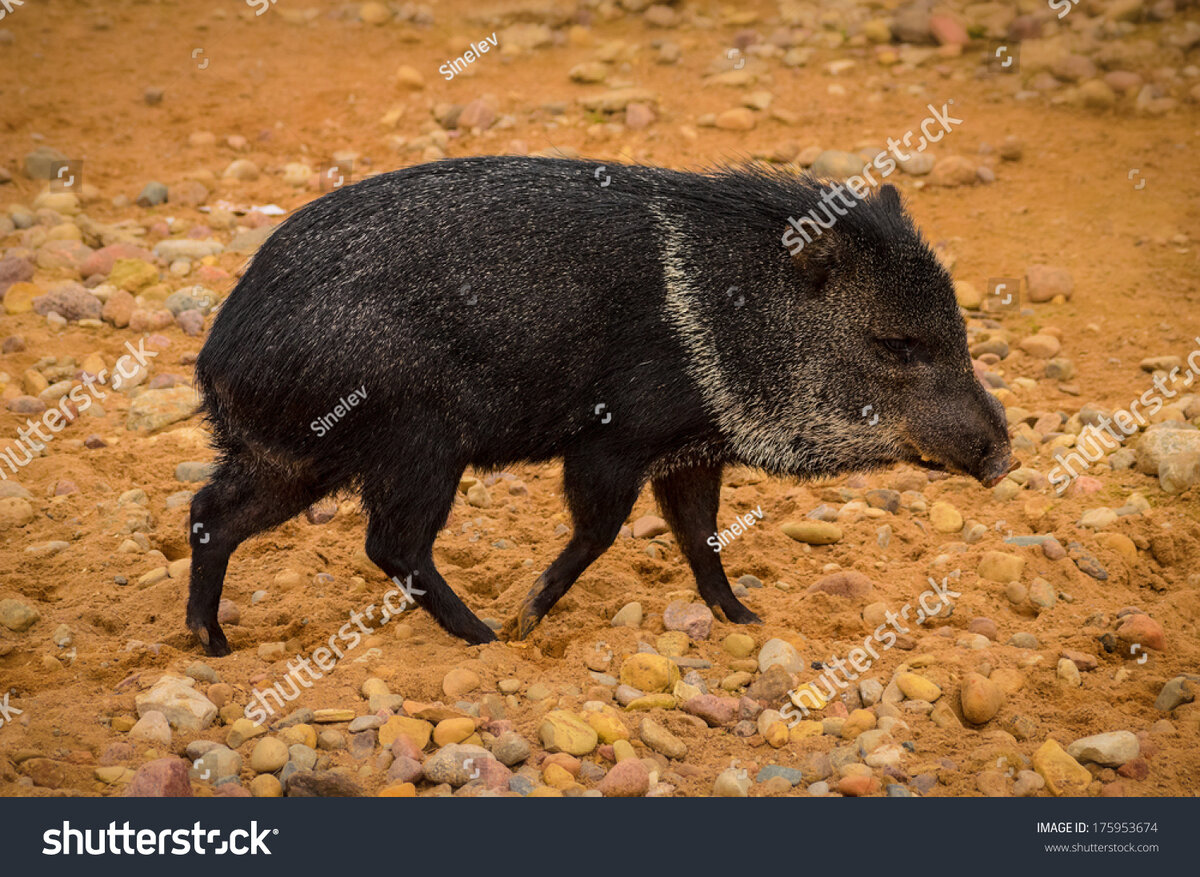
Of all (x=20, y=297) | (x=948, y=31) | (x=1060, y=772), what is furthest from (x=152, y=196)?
(x=1060, y=772)

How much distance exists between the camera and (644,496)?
6840 millimetres

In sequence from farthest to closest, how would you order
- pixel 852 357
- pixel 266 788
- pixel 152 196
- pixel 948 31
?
pixel 948 31, pixel 152 196, pixel 852 357, pixel 266 788

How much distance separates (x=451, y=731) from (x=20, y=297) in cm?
526

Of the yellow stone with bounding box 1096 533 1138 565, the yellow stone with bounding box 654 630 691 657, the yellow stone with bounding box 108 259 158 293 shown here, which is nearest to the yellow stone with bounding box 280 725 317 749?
the yellow stone with bounding box 654 630 691 657

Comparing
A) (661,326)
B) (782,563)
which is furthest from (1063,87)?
(661,326)

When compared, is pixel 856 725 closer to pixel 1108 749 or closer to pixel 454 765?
pixel 1108 749

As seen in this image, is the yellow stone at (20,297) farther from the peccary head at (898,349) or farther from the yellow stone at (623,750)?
the yellow stone at (623,750)

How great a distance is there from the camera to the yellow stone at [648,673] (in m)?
4.93

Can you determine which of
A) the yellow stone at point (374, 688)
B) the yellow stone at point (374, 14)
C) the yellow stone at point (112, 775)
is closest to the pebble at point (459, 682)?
the yellow stone at point (374, 688)

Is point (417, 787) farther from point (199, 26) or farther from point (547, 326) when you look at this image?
point (199, 26)

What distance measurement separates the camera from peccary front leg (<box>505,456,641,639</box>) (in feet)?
16.9

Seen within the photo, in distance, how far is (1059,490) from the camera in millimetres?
6547

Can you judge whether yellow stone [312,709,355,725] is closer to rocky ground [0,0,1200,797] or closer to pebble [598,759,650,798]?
rocky ground [0,0,1200,797]

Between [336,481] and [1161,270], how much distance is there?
622 centimetres
